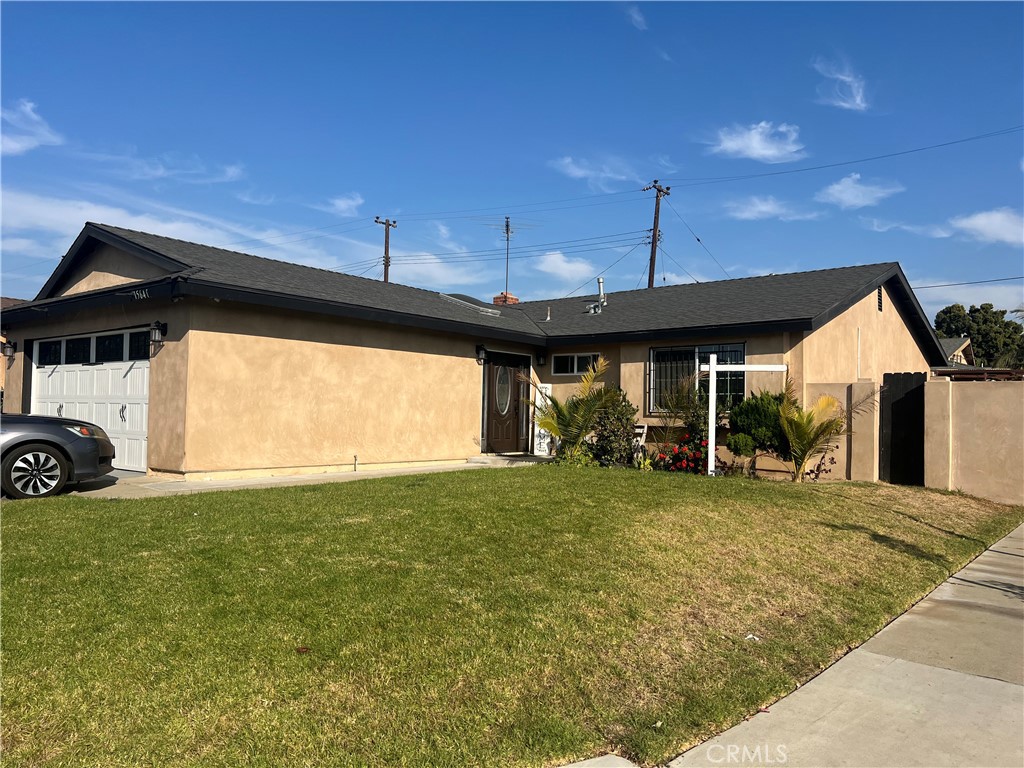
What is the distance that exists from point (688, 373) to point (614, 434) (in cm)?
230

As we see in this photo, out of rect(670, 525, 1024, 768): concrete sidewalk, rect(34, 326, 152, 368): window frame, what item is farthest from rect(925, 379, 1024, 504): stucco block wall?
rect(34, 326, 152, 368): window frame

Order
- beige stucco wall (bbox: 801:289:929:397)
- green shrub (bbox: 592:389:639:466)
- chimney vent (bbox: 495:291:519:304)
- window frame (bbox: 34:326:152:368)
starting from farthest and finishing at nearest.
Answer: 1. chimney vent (bbox: 495:291:519:304)
2. beige stucco wall (bbox: 801:289:929:397)
3. green shrub (bbox: 592:389:639:466)
4. window frame (bbox: 34:326:152:368)

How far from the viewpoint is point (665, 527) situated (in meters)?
7.12

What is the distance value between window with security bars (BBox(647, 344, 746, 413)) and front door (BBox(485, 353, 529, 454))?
306 cm

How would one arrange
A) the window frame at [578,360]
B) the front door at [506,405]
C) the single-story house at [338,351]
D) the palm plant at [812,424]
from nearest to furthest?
the single-story house at [338,351]
the palm plant at [812,424]
the front door at [506,405]
the window frame at [578,360]

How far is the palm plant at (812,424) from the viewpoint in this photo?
1133cm

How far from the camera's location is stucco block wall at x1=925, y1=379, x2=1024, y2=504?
1069 centimetres

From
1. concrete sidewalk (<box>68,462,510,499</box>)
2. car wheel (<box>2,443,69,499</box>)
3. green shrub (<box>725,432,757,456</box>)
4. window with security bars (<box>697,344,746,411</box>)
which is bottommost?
concrete sidewalk (<box>68,462,510,499</box>)

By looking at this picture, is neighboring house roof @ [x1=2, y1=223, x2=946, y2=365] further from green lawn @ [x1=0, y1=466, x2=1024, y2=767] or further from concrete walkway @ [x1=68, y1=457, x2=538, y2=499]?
green lawn @ [x1=0, y1=466, x2=1024, y2=767]

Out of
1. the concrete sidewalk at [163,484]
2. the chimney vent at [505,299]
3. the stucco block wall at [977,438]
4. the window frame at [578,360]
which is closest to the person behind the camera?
the concrete sidewalk at [163,484]

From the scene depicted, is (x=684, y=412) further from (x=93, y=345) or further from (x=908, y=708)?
(x=93, y=345)

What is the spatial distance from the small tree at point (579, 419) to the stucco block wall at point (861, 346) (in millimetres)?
3707

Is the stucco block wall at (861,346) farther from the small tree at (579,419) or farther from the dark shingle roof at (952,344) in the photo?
the dark shingle roof at (952,344)

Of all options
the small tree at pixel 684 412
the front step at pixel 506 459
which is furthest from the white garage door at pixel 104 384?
the small tree at pixel 684 412
